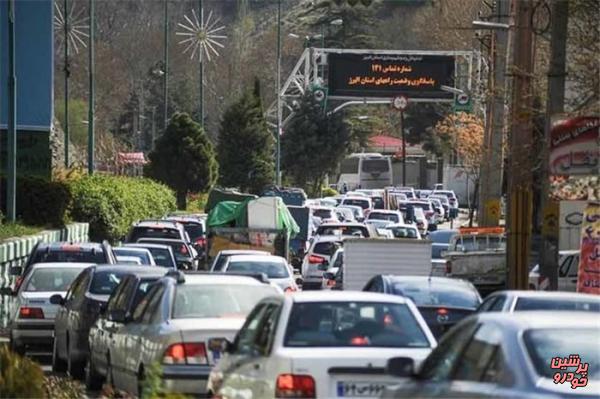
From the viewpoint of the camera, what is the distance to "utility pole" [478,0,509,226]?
33594 millimetres

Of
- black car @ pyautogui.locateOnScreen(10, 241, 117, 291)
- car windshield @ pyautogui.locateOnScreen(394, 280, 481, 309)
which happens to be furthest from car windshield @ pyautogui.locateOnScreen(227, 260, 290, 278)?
car windshield @ pyautogui.locateOnScreen(394, 280, 481, 309)

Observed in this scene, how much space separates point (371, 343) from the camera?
12.3 meters

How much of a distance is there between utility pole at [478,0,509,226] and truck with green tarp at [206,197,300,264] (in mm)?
5484

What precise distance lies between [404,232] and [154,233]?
8757mm

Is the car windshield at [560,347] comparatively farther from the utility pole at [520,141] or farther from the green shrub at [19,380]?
the utility pole at [520,141]

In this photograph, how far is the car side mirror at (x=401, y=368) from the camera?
1038cm

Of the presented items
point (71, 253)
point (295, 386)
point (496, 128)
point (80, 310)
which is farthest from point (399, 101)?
point (295, 386)

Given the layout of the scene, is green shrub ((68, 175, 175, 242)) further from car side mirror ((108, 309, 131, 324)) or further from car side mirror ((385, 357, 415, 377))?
car side mirror ((385, 357, 415, 377))

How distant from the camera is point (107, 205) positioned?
160 ft

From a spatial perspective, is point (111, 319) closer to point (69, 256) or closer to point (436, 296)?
point (436, 296)

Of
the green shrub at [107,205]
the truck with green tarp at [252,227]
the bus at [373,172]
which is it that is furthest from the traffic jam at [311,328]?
the bus at [373,172]

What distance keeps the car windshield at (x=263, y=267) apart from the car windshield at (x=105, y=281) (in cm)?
631

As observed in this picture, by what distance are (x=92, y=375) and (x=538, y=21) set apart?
12.3 m

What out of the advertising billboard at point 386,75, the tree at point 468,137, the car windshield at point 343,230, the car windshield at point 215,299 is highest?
the advertising billboard at point 386,75
